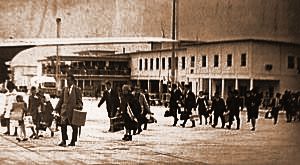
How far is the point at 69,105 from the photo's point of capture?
1708mm

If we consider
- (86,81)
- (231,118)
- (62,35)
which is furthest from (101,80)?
(231,118)

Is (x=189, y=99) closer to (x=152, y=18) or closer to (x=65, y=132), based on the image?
(x=152, y=18)

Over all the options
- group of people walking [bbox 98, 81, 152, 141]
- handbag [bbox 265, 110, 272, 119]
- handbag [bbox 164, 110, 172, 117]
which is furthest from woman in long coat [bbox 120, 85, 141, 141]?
handbag [bbox 265, 110, 272, 119]

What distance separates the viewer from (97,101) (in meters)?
1.72

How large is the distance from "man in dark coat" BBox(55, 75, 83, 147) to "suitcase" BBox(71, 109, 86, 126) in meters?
0.01

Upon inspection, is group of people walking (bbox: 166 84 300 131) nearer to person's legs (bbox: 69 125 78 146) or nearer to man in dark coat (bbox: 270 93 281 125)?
man in dark coat (bbox: 270 93 281 125)

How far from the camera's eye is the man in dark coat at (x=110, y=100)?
5.58 feet

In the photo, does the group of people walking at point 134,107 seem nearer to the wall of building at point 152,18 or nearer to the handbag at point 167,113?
the handbag at point 167,113

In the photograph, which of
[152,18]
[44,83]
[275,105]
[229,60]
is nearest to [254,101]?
[275,105]

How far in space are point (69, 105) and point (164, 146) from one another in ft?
1.46

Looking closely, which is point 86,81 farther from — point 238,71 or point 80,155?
point 238,71

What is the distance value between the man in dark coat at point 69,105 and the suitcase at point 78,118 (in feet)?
0.04

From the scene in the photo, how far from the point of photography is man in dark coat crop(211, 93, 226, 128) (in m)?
1.84

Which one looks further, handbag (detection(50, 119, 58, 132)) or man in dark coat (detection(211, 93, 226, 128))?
man in dark coat (detection(211, 93, 226, 128))
